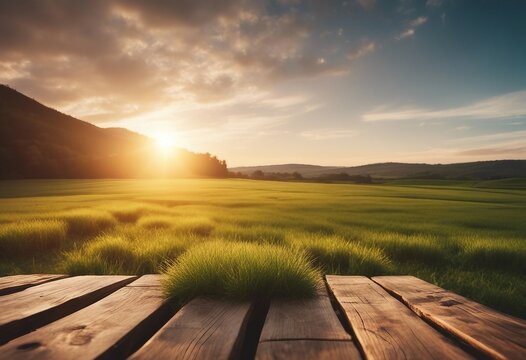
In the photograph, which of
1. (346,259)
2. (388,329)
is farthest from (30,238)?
(388,329)

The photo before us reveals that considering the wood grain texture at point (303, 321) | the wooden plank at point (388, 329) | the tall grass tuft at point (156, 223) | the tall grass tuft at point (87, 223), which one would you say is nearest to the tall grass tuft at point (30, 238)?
the tall grass tuft at point (87, 223)

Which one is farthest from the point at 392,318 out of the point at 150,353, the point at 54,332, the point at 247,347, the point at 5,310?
the point at 5,310

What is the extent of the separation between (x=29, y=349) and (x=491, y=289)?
504cm

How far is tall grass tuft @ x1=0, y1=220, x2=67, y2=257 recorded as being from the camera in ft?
21.7

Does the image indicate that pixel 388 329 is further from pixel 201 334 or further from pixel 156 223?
pixel 156 223

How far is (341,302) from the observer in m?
1.88

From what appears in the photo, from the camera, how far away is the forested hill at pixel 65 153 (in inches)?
2055

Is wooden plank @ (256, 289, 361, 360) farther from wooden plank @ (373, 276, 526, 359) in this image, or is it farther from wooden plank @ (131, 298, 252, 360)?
wooden plank @ (373, 276, 526, 359)

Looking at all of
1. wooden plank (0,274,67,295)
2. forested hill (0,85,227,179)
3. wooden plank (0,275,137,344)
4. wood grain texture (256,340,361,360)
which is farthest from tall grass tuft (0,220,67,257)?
forested hill (0,85,227,179)

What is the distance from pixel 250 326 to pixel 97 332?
0.79m

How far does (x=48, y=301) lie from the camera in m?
1.84

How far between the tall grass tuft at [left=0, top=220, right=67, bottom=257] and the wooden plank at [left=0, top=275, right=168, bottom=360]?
6.41 meters

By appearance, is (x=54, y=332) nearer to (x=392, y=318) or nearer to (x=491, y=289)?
(x=392, y=318)

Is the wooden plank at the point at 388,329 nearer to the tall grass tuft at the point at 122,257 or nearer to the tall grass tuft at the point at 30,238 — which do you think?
the tall grass tuft at the point at 122,257
